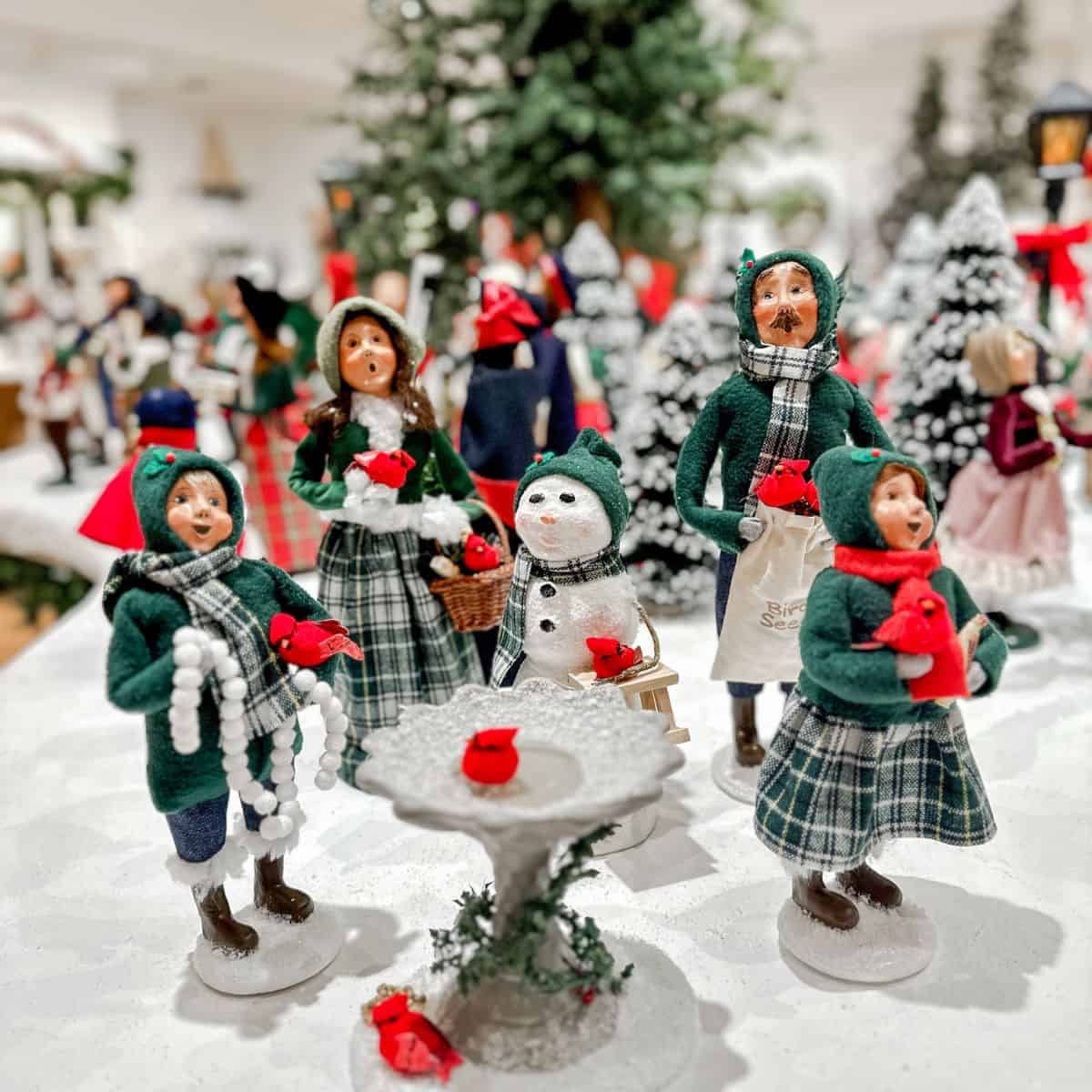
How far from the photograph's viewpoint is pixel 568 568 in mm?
2713

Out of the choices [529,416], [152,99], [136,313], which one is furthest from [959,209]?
[152,99]

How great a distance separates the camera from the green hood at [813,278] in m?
2.71

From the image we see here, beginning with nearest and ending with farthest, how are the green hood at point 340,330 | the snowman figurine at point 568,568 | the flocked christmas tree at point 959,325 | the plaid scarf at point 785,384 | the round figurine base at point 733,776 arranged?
the snowman figurine at point 568,568 → the plaid scarf at point 785,384 → the green hood at point 340,330 → the round figurine base at point 733,776 → the flocked christmas tree at point 959,325

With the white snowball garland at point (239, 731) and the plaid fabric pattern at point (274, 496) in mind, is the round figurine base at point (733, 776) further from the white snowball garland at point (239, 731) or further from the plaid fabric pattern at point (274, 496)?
the plaid fabric pattern at point (274, 496)

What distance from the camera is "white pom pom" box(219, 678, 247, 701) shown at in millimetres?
2082

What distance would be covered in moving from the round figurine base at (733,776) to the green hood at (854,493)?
4.01ft

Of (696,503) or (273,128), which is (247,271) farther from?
(273,128)

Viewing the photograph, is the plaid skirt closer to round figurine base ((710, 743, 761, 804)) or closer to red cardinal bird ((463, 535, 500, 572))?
red cardinal bird ((463, 535, 500, 572))

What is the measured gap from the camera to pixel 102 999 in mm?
2365

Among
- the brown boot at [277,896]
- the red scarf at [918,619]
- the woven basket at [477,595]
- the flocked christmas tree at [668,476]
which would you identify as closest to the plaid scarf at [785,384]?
the red scarf at [918,619]

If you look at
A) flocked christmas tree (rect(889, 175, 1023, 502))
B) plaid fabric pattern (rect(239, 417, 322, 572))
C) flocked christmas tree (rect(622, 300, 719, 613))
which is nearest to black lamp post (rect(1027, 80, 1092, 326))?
flocked christmas tree (rect(889, 175, 1023, 502))

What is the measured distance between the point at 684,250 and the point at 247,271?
537 centimetres

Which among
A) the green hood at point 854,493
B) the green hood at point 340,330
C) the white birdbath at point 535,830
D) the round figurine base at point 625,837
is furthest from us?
the green hood at point 340,330

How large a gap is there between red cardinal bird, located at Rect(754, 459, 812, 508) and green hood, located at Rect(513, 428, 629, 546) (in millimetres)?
385
